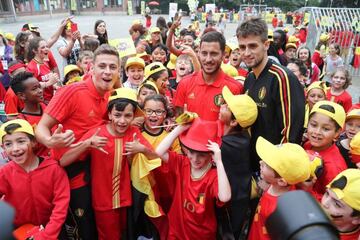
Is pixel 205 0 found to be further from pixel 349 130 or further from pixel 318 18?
pixel 349 130

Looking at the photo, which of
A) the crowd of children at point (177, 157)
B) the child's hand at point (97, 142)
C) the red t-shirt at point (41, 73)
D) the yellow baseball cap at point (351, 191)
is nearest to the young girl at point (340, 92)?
the crowd of children at point (177, 157)

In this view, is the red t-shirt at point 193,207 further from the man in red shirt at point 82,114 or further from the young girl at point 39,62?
the young girl at point 39,62

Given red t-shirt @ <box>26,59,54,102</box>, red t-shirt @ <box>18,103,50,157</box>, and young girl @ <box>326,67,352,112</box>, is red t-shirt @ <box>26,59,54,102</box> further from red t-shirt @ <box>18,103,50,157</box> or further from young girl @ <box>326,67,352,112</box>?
young girl @ <box>326,67,352,112</box>

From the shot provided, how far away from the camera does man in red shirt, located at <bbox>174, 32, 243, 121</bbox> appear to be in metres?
3.18

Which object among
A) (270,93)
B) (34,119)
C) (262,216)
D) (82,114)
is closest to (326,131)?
(270,93)

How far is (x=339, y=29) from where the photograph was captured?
12516 mm

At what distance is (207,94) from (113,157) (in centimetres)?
120

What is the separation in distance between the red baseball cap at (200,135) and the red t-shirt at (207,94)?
0.52 m

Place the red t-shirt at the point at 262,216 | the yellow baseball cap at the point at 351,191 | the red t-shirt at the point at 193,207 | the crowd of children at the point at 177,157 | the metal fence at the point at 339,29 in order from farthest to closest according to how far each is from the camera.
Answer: the metal fence at the point at 339,29 < the red t-shirt at the point at 193,207 < the crowd of children at the point at 177,157 < the red t-shirt at the point at 262,216 < the yellow baseball cap at the point at 351,191

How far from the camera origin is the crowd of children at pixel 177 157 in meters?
2.45

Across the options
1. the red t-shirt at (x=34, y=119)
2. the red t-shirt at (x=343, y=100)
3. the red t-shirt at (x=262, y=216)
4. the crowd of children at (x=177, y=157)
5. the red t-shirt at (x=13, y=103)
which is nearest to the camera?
the red t-shirt at (x=262, y=216)

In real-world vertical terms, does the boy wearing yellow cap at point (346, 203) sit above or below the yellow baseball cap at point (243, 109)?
below

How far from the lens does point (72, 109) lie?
8.88 feet

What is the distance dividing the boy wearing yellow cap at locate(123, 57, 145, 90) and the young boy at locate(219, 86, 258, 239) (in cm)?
245
